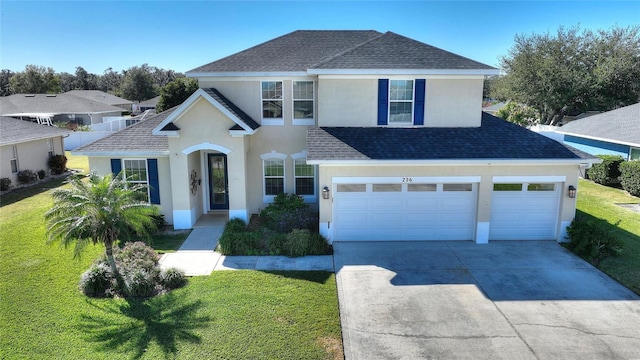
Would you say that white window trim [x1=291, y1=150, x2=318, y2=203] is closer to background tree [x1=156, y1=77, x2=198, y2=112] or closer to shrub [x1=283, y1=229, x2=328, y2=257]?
shrub [x1=283, y1=229, x2=328, y2=257]

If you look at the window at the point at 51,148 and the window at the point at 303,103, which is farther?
the window at the point at 51,148

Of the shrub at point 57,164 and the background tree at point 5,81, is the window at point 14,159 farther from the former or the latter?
the background tree at point 5,81

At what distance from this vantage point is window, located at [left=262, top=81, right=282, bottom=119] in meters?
15.4

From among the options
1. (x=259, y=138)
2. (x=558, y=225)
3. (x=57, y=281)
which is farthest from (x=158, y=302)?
(x=558, y=225)

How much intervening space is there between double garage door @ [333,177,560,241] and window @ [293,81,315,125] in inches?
157

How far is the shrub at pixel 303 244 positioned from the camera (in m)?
11.9

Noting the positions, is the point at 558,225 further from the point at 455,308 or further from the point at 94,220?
the point at 94,220

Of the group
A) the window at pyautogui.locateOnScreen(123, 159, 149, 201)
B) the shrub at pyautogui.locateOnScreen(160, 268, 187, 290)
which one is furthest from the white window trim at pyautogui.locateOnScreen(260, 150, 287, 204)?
the shrub at pyautogui.locateOnScreen(160, 268, 187, 290)

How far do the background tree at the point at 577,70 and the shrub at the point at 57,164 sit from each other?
3900cm

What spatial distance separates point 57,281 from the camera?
10.2m

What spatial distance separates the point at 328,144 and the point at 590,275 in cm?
825

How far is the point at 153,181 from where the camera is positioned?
14633 millimetres

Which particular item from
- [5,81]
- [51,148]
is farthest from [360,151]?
[5,81]

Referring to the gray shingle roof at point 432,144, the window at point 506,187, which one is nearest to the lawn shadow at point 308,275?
the gray shingle roof at point 432,144
